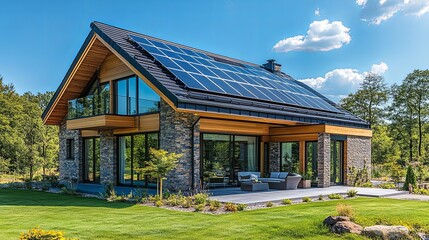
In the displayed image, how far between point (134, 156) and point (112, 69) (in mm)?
4249

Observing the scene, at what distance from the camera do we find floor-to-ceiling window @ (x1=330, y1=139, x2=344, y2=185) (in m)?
17.5

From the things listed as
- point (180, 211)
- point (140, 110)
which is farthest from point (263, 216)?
point (140, 110)

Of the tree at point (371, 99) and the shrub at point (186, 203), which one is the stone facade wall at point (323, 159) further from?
the tree at point (371, 99)

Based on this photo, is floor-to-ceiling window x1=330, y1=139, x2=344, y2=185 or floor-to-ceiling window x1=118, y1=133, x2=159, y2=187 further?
floor-to-ceiling window x1=330, y1=139, x2=344, y2=185

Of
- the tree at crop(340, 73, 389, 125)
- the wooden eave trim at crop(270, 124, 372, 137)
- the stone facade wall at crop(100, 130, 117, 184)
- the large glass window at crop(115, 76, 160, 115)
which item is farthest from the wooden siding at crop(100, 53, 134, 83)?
the tree at crop(340, 73, 389, 125)

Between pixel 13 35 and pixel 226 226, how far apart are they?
23.2 metres

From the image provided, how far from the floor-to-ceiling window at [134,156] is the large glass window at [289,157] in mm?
6722

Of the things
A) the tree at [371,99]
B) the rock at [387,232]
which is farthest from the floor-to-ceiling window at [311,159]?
the tree at [371,99]

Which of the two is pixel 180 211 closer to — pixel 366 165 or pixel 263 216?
pixel 263 216

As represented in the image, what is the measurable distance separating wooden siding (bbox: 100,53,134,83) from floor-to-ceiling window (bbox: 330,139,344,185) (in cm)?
1008

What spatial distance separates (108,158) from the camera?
16.9m

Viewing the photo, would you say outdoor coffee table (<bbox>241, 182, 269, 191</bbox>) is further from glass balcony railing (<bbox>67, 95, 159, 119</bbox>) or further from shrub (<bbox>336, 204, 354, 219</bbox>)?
shrub (<bbox>336, 204, 354, 219</bbox>)

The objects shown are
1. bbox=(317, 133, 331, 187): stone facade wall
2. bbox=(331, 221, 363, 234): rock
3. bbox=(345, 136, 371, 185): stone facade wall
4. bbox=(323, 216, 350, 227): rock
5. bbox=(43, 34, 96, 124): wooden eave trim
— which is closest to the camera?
bbox=(331, 221, 363, 234): rock

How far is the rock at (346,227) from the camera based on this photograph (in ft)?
24.5
